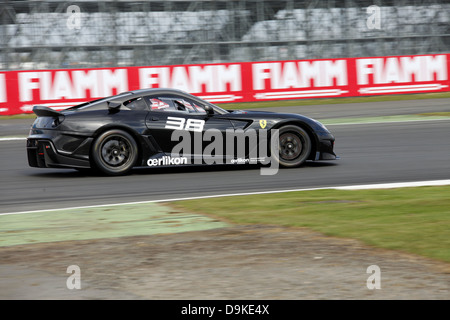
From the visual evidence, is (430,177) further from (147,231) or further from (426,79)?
(426,79)

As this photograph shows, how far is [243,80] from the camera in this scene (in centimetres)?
2427

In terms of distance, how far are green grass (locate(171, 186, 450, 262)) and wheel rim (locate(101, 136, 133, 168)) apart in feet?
7.32

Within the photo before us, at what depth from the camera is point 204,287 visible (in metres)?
4.75

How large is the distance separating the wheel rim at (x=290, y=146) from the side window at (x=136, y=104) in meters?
2.08

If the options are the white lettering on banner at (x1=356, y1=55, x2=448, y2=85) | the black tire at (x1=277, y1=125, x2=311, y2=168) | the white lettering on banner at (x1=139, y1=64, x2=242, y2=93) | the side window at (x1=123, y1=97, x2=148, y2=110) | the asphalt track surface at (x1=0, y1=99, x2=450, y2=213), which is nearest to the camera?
the asphalt track surface at (x1=0, y1=99, x2=450, y2=213)

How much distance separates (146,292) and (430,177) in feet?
20.0

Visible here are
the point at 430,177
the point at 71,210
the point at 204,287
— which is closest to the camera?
the point at 204,287

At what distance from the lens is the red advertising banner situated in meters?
22.2

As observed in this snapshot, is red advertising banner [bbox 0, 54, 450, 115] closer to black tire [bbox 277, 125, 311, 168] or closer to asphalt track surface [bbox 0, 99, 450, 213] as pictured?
asphalt track surface [bbox 0, 99, 450, 213]

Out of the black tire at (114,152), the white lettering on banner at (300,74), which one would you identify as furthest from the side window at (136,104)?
the white lettering on banner at (300,74)

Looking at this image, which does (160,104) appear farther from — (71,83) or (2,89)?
(2,89)

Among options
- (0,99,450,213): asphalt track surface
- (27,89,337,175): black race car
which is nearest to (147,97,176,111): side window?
(27,89,337,175): black race car

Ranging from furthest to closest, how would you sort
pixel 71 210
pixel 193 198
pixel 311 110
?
pixel 311 110 → pixel 193 198 → pixel 71 210
